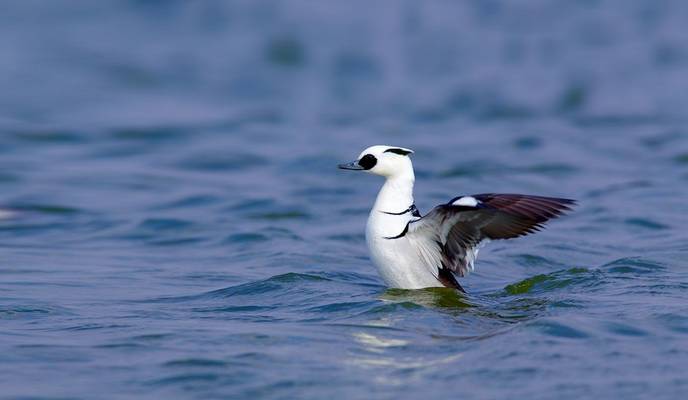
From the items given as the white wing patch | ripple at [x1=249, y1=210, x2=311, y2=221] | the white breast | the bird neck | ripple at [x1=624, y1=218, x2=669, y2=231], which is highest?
ripple at [x1=249, y1=210, x2=311, y2=221]

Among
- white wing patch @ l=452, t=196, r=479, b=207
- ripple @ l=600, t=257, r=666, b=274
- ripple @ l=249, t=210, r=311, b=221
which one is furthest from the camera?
ripple @ l=249, t=210, r=311, b=221

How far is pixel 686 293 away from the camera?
348 inches

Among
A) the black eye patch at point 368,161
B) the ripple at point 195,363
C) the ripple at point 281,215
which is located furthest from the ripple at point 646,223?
the ripple at point 195,363

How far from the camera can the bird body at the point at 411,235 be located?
8445mm

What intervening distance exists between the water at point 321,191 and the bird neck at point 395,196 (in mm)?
650

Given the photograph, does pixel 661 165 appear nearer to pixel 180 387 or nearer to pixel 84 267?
pixel 84 267

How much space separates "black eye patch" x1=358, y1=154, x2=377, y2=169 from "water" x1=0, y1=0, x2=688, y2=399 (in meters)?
0.97

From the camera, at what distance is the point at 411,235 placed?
8.68m

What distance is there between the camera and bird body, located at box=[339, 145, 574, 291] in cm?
845

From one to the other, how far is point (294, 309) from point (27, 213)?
568 centimetres

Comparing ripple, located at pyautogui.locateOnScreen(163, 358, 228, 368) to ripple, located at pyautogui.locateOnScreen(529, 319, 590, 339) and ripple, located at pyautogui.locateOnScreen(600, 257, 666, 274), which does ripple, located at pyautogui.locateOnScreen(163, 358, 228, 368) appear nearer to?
ripple, located at pyautogui.locateOnScreen(529, 319, 590, 339)

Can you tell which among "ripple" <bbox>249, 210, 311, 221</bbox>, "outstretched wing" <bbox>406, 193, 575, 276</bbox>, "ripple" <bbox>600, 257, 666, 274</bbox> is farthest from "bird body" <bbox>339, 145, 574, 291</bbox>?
"ripple" <bbox>249, 210, 311, 221</bbox>

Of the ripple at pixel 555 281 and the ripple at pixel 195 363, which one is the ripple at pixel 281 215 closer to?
the ripple at pixel 555 281

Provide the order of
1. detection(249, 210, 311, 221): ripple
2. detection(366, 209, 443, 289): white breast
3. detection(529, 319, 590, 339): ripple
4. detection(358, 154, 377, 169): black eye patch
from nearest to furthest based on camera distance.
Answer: detection(529, 319, 590, 339): ripple → detection(366, 209, 443, 289): white breast → detection(358, 154, 377, 169): black eye patch → detection(249, 210, 311, 221): ripple
